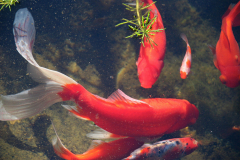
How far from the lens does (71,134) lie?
12.4ft

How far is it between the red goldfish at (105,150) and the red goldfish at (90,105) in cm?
47

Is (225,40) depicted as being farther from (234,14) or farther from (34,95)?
(34,95)

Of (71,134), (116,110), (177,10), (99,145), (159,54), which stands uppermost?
(177,10)

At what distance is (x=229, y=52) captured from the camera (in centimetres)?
314

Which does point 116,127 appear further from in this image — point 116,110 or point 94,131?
point 94,131

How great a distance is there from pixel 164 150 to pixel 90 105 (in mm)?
1991

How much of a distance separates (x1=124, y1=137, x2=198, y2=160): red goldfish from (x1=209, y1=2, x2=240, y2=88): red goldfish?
1637 mm

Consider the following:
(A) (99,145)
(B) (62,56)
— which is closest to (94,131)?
(A) (99,145)

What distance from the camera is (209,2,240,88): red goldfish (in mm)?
3135

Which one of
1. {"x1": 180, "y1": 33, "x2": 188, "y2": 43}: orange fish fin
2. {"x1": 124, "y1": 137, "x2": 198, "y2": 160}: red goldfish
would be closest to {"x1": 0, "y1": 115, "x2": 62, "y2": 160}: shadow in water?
{"x1": 124, "y1": 137, "x2": 198, "y2": 160}: red goldfish

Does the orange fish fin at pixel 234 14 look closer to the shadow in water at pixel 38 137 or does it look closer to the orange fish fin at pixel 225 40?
the orange fish fin at pixel 225 40

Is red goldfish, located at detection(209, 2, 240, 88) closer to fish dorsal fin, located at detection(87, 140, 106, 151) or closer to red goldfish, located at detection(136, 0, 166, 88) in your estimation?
red goldfish, located at detection(136, 0, 166, 88)

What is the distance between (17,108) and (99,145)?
5.73ft

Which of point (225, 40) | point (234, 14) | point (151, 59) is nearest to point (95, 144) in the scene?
point (151, 59)
